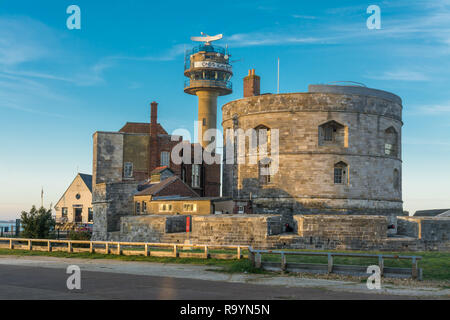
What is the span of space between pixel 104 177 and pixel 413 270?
3849 cm

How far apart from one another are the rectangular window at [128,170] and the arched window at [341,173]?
21.9 meters

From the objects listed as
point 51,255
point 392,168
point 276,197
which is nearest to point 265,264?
point 51,255

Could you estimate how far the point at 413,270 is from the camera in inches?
651

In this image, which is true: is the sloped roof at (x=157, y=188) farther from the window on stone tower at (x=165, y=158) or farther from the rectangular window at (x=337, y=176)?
the rectangular window at (x=337, y=176)

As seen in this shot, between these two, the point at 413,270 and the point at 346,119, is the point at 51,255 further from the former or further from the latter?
the point at 346,119

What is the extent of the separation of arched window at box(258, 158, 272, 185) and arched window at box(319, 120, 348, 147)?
13.9 feet

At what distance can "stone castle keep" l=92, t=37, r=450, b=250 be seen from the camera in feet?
98.8

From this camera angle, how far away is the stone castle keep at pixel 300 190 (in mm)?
30125

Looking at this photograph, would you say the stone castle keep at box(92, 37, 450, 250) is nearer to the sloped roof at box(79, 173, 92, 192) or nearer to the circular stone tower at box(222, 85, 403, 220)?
the circular stone tower at box(222, 85, 403, 220)

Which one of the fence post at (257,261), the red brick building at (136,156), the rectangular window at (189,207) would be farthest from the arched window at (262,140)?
the fence post at (257,261)

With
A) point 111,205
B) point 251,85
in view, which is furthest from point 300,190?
point 111,205

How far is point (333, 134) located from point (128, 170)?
2198cm

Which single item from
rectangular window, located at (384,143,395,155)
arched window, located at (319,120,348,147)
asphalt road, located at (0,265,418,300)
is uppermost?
arched window, located at (319,120,348,147)

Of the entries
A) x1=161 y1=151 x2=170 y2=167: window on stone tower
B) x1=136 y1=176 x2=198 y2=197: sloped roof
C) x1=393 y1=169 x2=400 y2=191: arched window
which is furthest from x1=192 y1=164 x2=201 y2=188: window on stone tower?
x1=393 y1=169 x2=400 y2=191: arched window
